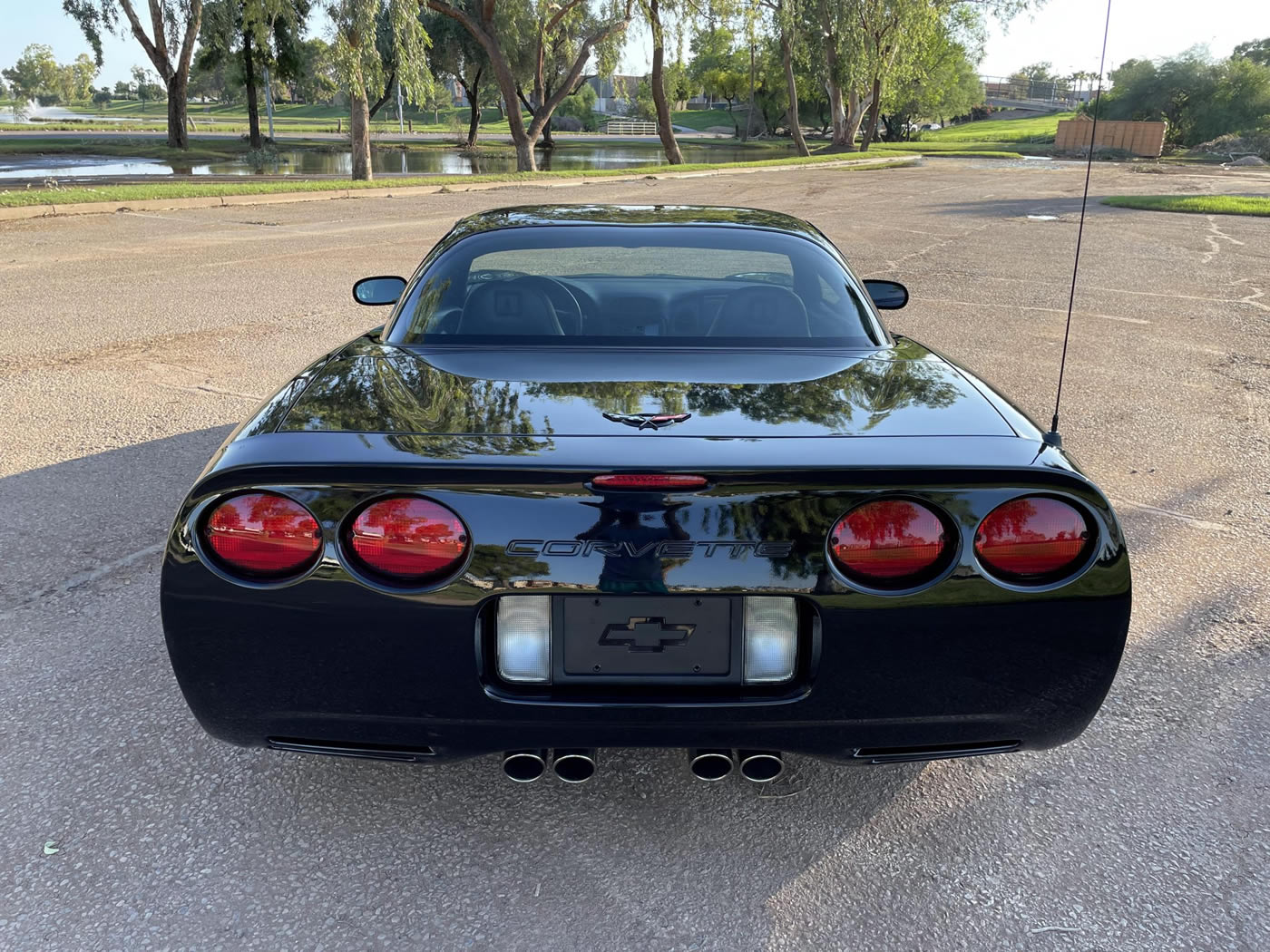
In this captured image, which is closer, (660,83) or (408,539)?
(408,539)

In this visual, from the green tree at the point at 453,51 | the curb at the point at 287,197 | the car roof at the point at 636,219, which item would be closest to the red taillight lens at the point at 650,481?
the car roof at the point at 636,219

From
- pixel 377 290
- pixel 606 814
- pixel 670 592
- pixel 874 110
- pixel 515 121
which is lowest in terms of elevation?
pixel 606 814

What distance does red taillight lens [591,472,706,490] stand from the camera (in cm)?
192

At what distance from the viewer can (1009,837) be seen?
236 centimetres

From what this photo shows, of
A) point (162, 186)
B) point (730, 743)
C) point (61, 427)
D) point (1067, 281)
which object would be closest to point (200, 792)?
point (730, 743)

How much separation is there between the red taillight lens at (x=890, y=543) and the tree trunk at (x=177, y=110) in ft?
129

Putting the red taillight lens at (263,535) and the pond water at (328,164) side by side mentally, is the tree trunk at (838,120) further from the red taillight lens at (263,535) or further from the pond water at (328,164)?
the red taillight lens at (263,535)

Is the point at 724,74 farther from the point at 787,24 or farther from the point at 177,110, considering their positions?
the point at 177,110

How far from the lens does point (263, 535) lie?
2004mm

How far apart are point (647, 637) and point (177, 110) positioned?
1617 inches

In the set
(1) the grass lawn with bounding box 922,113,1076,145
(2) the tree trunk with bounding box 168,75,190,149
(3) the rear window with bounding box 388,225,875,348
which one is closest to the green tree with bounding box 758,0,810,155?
(2) the tree trunk with bounding box 168,75,190,149

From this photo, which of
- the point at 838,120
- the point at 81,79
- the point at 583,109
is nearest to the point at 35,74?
the point at 81,79

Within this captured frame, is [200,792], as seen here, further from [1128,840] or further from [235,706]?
[1128,840]

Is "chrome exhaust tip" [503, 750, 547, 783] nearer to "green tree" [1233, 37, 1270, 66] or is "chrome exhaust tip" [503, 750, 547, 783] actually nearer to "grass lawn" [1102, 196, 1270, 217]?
"grass lawn" [1102, 196, 1270, 217]
